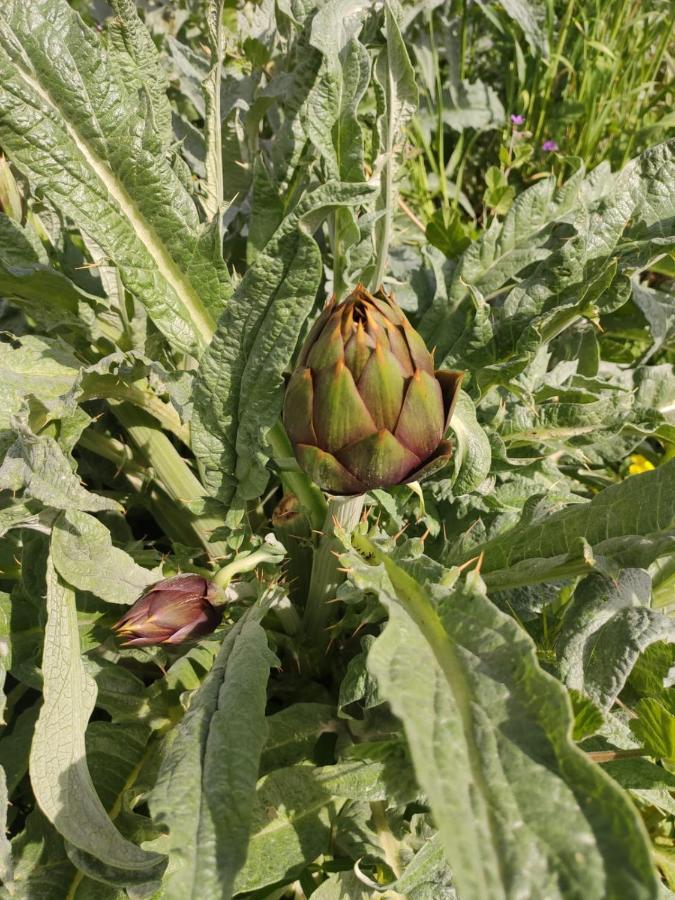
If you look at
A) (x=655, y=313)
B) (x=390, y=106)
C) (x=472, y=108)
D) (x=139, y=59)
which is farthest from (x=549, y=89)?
(x=139, y=59)

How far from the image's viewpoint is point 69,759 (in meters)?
0.99

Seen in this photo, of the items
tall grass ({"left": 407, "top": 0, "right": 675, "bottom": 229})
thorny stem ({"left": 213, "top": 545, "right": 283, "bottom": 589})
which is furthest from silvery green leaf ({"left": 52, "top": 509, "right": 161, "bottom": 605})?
tall grass ({"left": 407, "top": 0, "right": 675, "bottom": 229})

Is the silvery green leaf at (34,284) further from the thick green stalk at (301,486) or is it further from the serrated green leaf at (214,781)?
the serrated green leaf at (214,781)

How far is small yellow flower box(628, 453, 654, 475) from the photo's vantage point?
6.07 ft

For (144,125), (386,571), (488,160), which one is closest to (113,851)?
(386,571)

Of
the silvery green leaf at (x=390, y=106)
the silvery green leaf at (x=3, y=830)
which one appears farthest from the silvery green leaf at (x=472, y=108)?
the silvery green leaf at (x=3, y=830)

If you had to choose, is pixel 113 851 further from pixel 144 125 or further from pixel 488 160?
pixel 488 160

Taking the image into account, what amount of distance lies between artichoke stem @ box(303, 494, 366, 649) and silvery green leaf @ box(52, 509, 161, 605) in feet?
0.93

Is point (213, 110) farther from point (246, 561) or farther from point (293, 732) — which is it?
point (293, 732)

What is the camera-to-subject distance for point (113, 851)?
0.92 metres

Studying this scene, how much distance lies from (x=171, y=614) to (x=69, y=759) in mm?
215

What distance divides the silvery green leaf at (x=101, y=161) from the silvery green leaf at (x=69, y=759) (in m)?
0.45

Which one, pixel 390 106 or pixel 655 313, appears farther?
pixel 655 313

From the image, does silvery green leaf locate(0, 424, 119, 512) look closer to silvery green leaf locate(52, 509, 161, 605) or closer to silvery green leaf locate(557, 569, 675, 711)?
silvery green leaf locate(52, 509, 161, 605)
